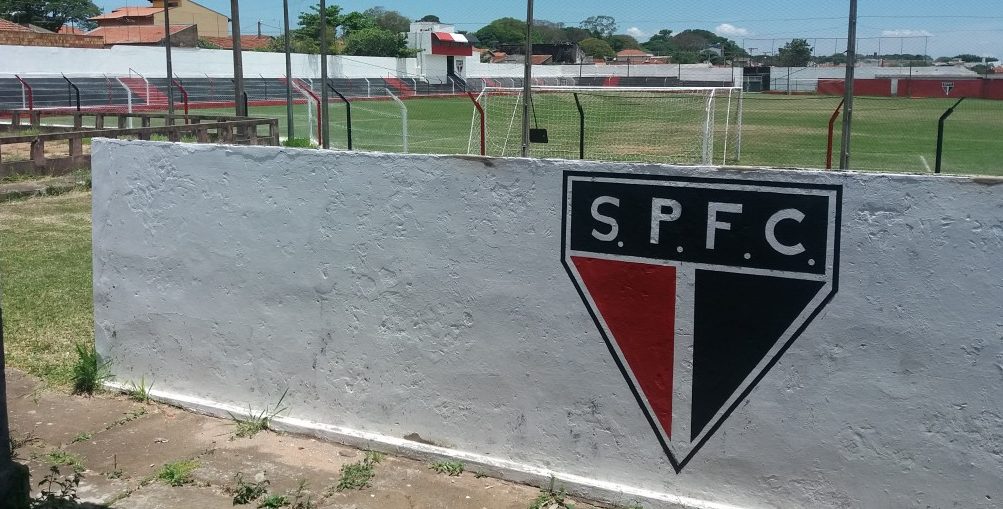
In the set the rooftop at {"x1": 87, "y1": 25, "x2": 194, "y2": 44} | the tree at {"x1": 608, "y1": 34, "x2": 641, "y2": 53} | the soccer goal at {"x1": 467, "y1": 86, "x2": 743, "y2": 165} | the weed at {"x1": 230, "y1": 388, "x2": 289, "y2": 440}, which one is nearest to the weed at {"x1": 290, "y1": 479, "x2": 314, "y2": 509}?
the weed at {"x1": 230, "y1": 388, "x2": 289, "y2": 440}

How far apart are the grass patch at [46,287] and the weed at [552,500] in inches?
131

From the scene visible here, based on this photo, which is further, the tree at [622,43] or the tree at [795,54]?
the tree at [622,43]

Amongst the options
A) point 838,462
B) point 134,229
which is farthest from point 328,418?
point 838,462

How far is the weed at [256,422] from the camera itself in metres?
5.31

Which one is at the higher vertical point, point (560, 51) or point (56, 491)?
point (560, 51)

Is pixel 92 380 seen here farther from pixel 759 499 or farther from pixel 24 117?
pixel 24 117

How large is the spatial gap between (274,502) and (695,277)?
2190 millimetres

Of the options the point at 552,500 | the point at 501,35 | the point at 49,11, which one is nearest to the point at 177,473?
the point at 552,500

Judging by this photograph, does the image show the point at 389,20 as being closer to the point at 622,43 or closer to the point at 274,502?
the point at 622,43

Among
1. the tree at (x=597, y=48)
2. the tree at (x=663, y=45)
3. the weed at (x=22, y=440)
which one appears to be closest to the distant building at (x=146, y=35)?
the tree at (x=597, y=48)

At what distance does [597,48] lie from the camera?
2736 cm

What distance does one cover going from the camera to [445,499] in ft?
14.8

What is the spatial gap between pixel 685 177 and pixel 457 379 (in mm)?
1568

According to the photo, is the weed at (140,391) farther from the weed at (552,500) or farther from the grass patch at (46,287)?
the weed at (552,500)
